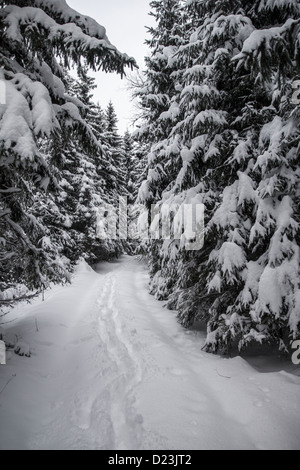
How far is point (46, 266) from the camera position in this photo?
594cm

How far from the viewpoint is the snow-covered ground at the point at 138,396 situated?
3.46 metres

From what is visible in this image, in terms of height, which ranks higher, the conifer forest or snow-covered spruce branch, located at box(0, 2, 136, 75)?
snow-covered spruce branch, located at box(0, 2, 136, 75)

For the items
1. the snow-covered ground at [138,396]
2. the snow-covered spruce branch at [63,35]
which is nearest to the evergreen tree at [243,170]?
the snow-covered ground at [138,396]

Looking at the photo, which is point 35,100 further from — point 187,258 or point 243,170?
point 187,258

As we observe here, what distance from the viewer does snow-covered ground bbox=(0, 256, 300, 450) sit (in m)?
3.46

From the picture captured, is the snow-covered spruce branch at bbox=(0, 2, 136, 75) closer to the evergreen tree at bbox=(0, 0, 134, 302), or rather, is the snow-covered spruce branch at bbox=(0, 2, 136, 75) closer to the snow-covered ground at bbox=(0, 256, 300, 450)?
the evergreen tree at bbox=(0, 0, 134, 302)

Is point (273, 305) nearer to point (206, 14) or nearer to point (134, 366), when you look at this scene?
point (134, 366)

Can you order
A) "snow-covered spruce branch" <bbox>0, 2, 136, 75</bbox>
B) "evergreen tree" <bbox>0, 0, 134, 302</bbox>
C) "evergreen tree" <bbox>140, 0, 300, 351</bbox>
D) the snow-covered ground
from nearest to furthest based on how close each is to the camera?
1. the snow-covered ground
2. "evergreen tree" <bbox>0, 0, 134, 302</bbox>
3. "snow-covered spruce branch" <bbox>0, 2, 136, 75</bbox>
4. "evergreen tree" <bbox>140, 0, 300, 351</bbox>

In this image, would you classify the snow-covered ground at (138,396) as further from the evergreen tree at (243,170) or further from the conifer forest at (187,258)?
the evergreen tree at (243,170)

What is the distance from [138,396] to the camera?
14.4 feet

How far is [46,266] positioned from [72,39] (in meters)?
4.43

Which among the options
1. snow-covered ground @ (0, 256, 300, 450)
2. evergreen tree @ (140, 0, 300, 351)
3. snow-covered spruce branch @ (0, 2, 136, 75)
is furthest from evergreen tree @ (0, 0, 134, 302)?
evergreen tree @ (140, 0, 300, 351)

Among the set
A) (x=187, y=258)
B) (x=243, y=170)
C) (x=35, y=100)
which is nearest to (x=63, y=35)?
(x=35, y=100)
